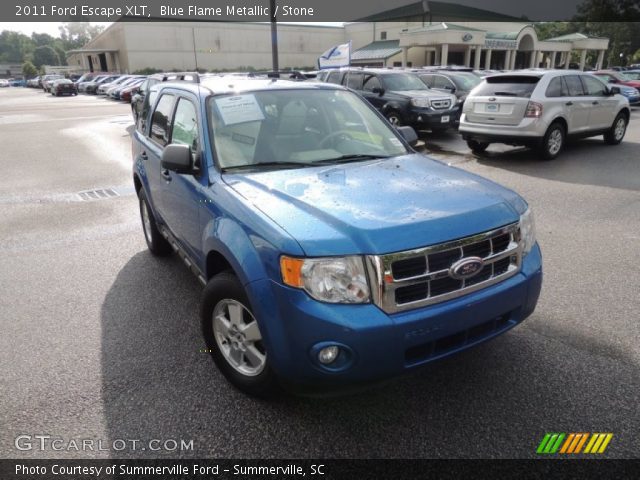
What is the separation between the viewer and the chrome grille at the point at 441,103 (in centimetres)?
1210

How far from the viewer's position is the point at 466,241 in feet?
7.89

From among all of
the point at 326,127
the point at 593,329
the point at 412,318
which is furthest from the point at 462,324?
the point at 326,127

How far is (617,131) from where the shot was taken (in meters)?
11.5

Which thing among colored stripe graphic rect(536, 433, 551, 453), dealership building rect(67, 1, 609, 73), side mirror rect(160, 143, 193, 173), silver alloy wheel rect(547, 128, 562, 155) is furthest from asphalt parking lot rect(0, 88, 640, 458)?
dealership building rect(67, 1, 609, 73)

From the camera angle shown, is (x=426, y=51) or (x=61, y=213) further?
(x=426, y=51)

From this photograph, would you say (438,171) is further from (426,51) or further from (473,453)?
(426,51)

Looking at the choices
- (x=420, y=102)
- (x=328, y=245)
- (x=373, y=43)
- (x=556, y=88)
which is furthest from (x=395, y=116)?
(x=373, y=43)

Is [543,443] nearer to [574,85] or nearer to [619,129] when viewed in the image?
[574,85]

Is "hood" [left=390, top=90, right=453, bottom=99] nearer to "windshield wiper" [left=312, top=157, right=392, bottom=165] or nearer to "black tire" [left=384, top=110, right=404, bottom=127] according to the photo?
"black tire" [left=384, top=110, right=404, bottom=127]

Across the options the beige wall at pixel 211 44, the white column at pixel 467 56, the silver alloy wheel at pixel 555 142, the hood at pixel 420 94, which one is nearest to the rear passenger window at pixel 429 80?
the hood at pixel 420 94

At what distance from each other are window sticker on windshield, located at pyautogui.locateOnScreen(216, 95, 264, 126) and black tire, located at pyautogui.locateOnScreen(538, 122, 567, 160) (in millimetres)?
7740

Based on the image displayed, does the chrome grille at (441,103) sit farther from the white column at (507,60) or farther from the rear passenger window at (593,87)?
the white column at (507,60)

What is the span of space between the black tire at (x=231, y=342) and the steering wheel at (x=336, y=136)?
134cm

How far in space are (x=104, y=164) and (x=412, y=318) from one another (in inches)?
391
